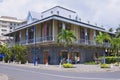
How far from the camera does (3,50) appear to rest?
192ft

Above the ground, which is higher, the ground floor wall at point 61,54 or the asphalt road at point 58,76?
the ground floor wall at point 61,54

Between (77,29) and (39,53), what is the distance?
29.9ft

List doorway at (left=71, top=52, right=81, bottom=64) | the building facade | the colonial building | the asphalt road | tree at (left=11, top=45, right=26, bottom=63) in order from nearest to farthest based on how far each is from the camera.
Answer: the asphalt road < the colonial building < tree at (left=11, top=45, right=26, bottom=63) < doorway at (left=71, top=52, right=81, bottom=64) < the building facade

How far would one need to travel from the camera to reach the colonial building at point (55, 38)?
45688mm

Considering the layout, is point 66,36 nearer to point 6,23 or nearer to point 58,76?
point 58,76

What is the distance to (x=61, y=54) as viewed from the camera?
4631 cm

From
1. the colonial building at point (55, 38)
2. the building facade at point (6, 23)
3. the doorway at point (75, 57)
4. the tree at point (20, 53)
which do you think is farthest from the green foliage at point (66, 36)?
the building facade at point (6, 23)

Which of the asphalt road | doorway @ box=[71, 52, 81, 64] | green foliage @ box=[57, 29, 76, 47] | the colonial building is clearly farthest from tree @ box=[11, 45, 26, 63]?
the asphalt road

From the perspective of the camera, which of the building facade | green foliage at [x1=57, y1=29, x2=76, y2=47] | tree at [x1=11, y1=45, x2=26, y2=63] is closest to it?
green foliage at [x1=57, y1=29, x2=76, y2=47]

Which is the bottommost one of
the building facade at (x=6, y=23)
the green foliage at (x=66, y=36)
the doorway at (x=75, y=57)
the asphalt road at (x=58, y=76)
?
the asphalt road at (x=58, y=76)

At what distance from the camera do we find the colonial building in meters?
45.7

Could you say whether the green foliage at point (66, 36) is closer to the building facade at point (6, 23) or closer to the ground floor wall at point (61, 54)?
the ground floor wall at point (61, 54)

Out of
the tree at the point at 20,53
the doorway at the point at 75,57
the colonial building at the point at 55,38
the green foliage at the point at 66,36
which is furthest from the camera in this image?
the doorway at the point at 75,57

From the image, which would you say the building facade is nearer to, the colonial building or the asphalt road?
the colonial building
